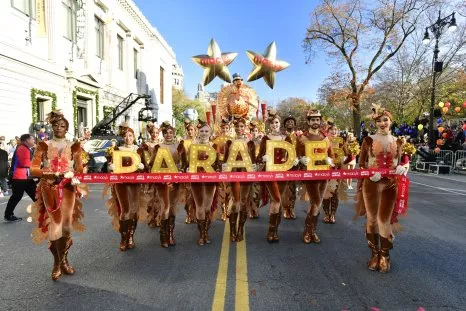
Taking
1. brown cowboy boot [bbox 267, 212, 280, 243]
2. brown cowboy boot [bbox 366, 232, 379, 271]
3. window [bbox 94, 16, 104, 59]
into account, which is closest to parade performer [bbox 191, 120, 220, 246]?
brown cowboy boot [bbox 267, 212, 280, 243]

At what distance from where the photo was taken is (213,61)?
9.12m

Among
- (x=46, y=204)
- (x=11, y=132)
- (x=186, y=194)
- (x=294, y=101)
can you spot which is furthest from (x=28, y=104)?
(x=294, y=101)

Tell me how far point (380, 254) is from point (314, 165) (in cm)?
166

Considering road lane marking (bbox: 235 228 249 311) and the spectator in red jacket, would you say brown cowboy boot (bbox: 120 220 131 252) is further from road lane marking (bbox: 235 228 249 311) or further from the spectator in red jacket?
the spectator in red jacket

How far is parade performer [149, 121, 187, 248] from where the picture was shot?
218 inches

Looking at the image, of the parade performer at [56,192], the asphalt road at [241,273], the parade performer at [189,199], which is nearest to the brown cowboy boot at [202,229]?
the asphalt road at [241,273]

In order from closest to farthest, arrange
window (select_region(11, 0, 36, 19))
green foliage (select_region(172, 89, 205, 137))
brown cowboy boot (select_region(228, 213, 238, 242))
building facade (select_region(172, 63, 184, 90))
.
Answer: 1. brown cowboy boot (select_region(228, 213, 238, 242))
2. window (select_region(11, 0, 36, 19))
3. green foliage (select_region(172, 89, 205, 137))
4. building facade (select_region(172, 63, 184, 90))

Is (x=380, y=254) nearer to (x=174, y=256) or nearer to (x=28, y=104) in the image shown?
(x=174, y=256)

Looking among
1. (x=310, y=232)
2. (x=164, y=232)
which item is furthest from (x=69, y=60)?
(x=310, y=232)

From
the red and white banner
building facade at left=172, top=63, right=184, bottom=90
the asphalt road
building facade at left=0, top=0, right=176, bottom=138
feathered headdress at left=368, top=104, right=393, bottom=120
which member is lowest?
the asphalt road

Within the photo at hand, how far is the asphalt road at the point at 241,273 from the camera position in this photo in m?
3.57

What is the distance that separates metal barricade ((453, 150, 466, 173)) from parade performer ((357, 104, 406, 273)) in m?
15.9

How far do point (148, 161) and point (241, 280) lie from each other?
2.53 meters

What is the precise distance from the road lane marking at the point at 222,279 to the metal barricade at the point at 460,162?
54.4 feet
